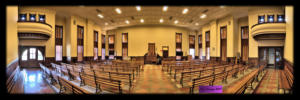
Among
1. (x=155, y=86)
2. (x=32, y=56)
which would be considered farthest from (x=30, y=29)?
(x=155, y=86)

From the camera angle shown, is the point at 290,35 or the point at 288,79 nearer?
the point at 290,35

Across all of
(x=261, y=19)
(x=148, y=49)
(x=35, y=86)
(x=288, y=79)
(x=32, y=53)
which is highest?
(x=261, y=19)

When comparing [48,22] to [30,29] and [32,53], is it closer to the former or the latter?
[32,53]

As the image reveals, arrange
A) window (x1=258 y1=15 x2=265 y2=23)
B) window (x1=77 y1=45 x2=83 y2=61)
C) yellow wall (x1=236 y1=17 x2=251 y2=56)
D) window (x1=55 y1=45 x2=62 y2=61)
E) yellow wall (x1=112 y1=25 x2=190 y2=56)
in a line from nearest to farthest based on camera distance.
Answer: window (x1=258 y1=15 x2=265 y2=23) < yellow wall (x1=236 y1=17 x2=251 y2=56) < window (x1=55 y1=45 x2=62 y2=61) < window (x1=77 y1=45 x2=83 y2=61) < yellow wall (x1=112 y1=25 x2=190 y2=56)

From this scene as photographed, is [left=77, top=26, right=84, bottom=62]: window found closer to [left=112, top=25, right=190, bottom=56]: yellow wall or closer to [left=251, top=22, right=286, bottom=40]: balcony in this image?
[left=112, top=25, right=190, bottom=56]: yellow wall

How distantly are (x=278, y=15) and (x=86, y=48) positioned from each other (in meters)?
14.6

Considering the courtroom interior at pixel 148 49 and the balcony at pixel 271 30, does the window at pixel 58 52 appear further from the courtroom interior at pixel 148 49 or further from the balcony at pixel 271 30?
the balcony at pixel 271 30

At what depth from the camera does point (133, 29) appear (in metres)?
13.5

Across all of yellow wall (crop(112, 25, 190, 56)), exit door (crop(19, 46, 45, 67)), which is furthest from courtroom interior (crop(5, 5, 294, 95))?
yellow wall (crop(112, 25, 190, 56))

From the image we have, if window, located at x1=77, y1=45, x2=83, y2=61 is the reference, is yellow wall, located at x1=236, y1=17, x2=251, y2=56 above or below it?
above

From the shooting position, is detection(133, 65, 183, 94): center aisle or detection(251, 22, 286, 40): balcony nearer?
detection(133, 65, 183, 94): center aisle

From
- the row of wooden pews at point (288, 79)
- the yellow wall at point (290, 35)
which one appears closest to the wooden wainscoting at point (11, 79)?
the yellow wall at point (290, 35)
